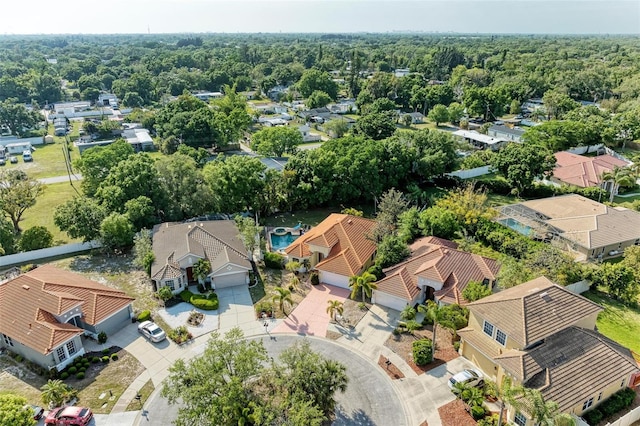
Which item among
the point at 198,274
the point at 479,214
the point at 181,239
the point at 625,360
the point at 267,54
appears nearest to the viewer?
the point at 625,360

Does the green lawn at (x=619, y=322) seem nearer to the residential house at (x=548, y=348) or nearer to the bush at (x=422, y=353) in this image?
the residential house at (x=548, y=348)

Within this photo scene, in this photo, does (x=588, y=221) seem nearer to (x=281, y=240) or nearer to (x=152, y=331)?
(x=281, y=240)

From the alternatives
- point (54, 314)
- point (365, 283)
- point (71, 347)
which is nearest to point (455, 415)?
point (365, 283)

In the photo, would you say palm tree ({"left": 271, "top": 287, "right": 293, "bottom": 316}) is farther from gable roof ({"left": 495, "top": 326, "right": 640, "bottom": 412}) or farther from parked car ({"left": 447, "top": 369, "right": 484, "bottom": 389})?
gable roof ({"left": 495, "top": 326, "right": 640, "bottom": 412})

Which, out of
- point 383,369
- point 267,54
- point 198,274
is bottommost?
point 383,369

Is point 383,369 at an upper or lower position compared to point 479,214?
lower

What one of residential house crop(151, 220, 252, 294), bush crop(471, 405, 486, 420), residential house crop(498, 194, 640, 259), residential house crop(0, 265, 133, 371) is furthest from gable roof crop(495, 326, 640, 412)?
residential house crop(0, 265, 133, 371)

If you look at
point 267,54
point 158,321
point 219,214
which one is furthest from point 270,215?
point 267,54

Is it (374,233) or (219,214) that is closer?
(374,233)

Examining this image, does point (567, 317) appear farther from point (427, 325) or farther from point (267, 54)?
point (267, 54)
